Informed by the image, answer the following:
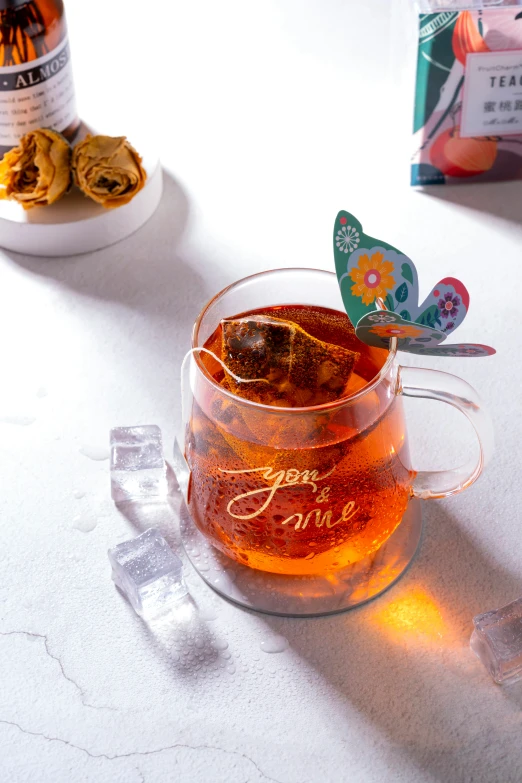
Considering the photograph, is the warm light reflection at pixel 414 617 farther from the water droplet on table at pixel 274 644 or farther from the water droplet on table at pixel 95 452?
the water droplet on table at pixel 95 452

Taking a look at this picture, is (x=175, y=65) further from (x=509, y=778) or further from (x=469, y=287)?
(x=509, y=778)

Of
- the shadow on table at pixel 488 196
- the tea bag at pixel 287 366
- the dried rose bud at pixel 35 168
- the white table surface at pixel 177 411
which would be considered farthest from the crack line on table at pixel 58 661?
the shadow on table at pixel 488 196

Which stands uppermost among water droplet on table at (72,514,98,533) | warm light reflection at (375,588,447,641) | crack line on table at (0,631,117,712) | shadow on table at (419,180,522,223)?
shadow on table at (419,180,522,223)

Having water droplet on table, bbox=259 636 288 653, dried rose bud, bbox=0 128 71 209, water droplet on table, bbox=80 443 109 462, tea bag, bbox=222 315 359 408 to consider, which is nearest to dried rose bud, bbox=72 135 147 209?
dried rose bud, bbox=0 128 71 209

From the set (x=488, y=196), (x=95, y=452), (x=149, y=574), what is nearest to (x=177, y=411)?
(x=95, y=452)

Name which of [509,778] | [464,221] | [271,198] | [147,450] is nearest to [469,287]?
[464,221]

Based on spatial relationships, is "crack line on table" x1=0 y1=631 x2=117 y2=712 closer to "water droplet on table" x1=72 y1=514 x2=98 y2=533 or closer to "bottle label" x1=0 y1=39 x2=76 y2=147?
"water droplet on table" x1=72 y1=514 x2=98 y2=533

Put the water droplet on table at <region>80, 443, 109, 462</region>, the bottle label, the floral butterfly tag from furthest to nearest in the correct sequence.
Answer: the bottle label < the water droplet on table at <region>80, 443, 109, 462</region> < the floral butterfly tag

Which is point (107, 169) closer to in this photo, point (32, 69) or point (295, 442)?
point (32, 69)
